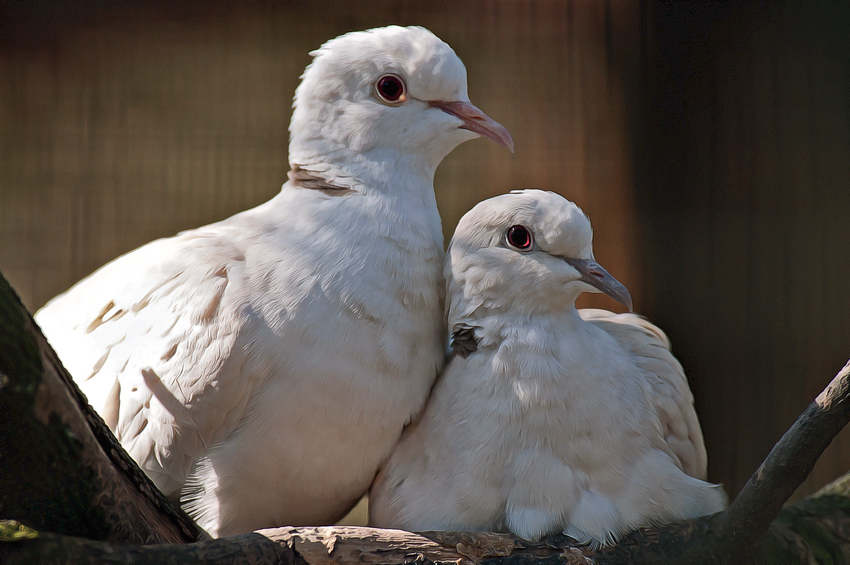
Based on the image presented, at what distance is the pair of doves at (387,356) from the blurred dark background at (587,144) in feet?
3.94

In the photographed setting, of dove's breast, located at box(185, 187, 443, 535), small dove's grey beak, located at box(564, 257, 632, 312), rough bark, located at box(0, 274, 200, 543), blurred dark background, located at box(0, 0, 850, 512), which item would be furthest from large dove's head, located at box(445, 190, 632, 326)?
blurred dark background, located at box(0, 0, 850, 512)

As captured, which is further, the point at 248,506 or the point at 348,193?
the point at 348,193

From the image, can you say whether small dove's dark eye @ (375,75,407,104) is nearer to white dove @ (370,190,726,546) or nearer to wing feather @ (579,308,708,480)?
white dove @ (370,190,726,546)

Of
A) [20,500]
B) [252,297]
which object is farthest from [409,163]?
[20,500]

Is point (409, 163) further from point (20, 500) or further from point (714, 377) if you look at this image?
point (714, 377)

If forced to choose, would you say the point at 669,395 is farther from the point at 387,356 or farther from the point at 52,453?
the point at 52,453

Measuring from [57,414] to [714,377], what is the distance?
226cm

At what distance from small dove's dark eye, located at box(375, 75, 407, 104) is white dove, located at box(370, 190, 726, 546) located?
0.95 feet

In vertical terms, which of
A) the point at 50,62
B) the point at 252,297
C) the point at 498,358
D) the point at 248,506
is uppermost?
the point at 50,62

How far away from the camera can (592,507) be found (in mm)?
1328

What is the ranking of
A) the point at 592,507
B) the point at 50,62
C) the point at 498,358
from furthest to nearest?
the point at 50,62
the point at 498,358
the point at 592,507

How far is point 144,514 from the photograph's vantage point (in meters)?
1.17

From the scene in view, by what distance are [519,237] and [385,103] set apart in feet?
1.29

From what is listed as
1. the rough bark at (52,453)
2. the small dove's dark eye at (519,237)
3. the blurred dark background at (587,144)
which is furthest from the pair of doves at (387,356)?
the blurred dark background at (587,144)
